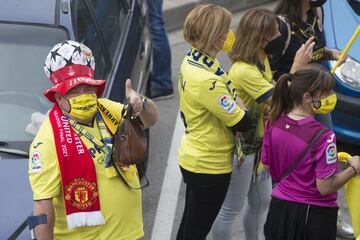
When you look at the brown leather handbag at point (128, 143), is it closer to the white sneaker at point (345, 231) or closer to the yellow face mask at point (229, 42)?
the yellow face mask at point (229, 42)

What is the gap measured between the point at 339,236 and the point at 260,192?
32.9 inches

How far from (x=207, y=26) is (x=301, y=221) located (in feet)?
3.48

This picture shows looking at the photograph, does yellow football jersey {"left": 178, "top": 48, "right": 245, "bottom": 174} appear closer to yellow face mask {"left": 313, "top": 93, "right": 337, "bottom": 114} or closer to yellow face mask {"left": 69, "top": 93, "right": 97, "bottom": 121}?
yellow face mask {"left": 313, "top": 93, "right": 337, "bottom": 114}

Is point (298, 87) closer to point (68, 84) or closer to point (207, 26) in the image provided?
point (207, 26)

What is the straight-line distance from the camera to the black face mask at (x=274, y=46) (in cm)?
400

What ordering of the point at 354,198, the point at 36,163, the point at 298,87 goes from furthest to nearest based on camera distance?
the point at 354,198 → the point at 298,87 → the point at 36,163

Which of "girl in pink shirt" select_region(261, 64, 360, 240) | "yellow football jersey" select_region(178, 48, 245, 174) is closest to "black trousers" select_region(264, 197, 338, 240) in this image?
"girl in pink shirt" select_region(261, 64, 360, 240)

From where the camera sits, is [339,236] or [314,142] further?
[339,236]

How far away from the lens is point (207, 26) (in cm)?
368

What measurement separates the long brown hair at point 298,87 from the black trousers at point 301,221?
1.45ft

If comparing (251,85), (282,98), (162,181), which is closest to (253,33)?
(251,85)

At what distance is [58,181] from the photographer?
9.89 ft

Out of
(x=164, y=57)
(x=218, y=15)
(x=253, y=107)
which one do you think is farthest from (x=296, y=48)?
(x=164, y=57)

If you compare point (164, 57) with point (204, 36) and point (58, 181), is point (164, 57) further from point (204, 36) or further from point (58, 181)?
point (58, 181)
